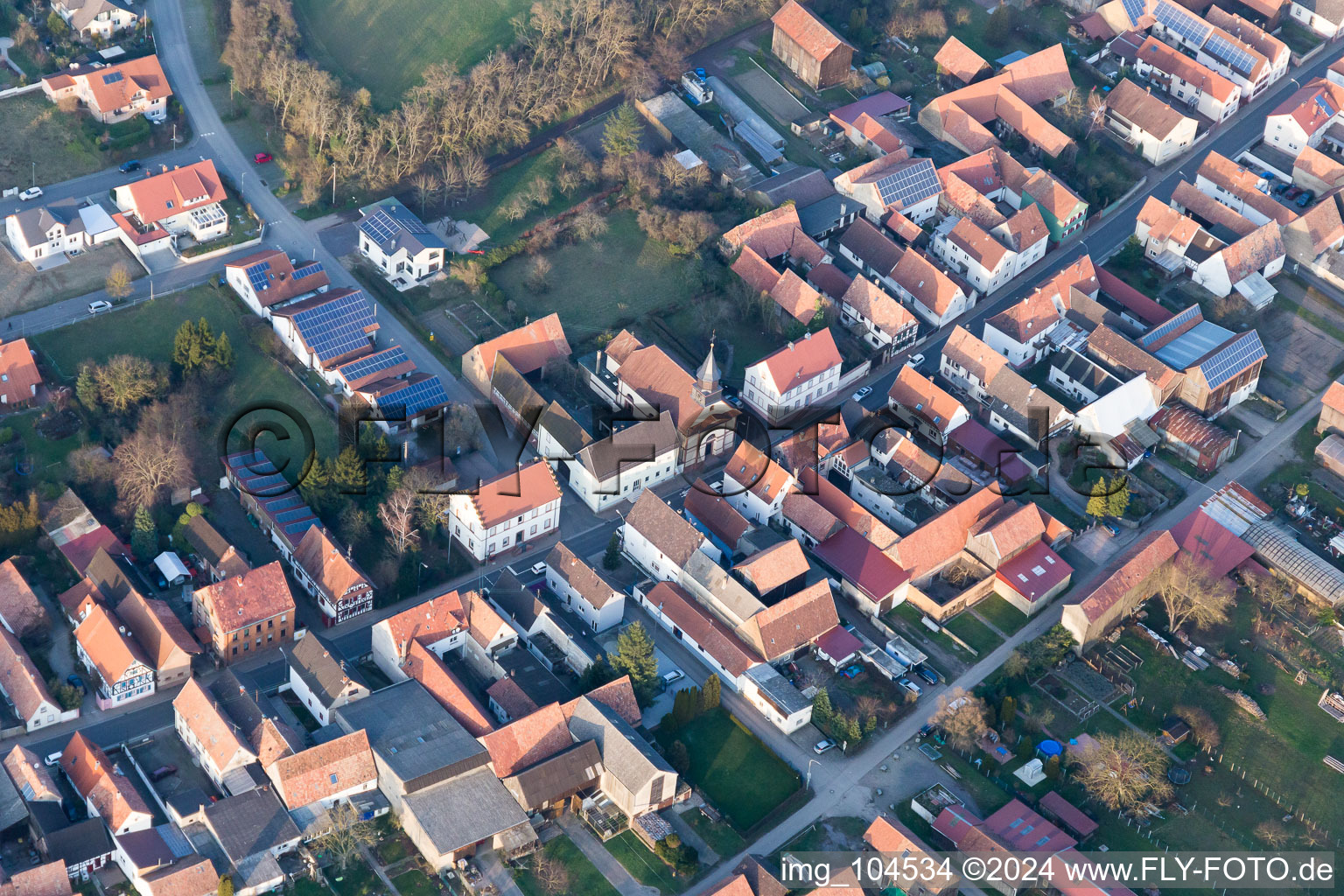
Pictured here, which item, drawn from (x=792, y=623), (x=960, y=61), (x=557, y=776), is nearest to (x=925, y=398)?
(x=792, y=623)

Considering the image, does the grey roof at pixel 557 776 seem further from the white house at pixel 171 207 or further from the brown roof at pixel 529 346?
the white house at pixel 171 207

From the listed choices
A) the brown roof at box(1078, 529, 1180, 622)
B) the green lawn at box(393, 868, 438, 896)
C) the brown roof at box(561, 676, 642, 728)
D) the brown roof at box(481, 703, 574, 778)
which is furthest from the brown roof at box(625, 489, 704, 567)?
the green lawn at box(393, 868, 438, 896)

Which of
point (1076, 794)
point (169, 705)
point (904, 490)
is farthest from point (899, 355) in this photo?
point (169, 705)

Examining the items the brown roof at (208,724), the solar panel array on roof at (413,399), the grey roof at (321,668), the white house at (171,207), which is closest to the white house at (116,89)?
the white house at (171,207)

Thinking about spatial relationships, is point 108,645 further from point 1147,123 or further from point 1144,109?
point 1144,109

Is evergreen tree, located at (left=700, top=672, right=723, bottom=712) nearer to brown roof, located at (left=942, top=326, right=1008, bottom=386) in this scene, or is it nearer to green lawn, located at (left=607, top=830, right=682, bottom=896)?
green lawn, located at (left=607, top=830, right=682, bottom=896)

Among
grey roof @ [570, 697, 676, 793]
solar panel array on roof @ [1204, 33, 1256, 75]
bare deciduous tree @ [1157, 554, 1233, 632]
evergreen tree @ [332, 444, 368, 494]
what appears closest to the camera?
grey roof @ [570, 697, 676, 793]
